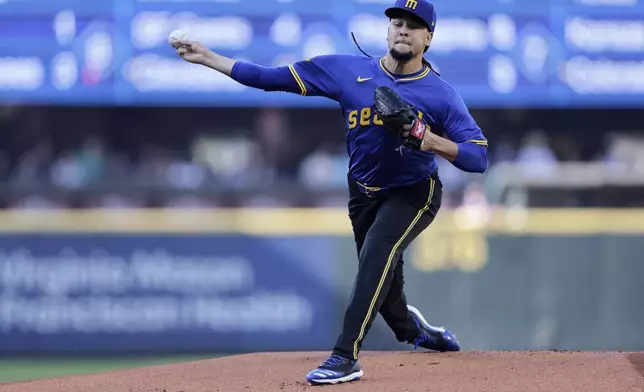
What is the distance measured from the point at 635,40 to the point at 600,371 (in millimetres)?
5382

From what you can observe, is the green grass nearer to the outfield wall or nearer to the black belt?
the outfield wall

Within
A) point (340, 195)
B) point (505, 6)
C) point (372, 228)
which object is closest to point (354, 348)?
point (372, 228)

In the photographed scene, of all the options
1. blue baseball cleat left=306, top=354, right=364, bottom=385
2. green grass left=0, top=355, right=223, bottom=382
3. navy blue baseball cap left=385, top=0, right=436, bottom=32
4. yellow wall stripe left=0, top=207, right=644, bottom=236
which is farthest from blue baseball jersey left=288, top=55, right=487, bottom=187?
green grass left=0, top=355, right=223, bottom=382

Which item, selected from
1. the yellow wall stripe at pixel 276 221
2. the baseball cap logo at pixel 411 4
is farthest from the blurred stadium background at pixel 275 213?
the baseball cap logo at pixel 411 4

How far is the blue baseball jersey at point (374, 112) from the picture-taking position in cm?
445

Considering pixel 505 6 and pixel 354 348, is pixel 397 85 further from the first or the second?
pixel 505 6

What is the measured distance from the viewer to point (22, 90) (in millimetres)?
9258

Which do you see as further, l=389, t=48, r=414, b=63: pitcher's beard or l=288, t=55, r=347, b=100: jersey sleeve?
l=288, t=55, r=347, b=100: jersey sleeve

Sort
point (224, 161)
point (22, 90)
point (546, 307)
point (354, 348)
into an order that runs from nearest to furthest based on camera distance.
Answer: point (354, 348) → point (546, 307) → point (22, 90) → point (224, 161)

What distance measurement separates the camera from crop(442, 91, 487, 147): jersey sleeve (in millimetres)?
4355

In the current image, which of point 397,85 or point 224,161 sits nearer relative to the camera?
point 397,85

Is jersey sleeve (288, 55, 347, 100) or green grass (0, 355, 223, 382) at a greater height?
jersey sleeve (288, 55, 347, 100)

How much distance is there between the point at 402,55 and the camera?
4457 mm

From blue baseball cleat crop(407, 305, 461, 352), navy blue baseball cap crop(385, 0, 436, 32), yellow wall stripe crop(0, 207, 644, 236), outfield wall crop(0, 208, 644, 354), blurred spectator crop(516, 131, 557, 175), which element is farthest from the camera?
blurred spectator crop(516, 131, 557, 175)
